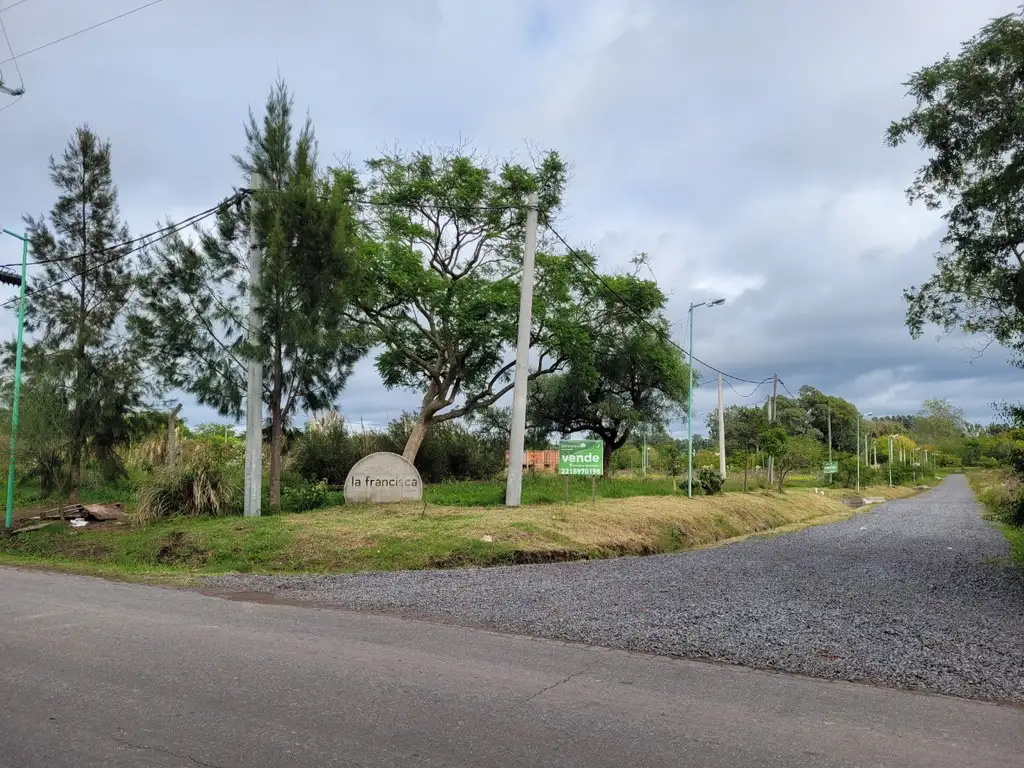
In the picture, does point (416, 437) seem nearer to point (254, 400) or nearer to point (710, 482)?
point (254, 400)

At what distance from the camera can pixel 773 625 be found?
7.98 metres

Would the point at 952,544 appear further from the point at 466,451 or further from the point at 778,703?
the point at 466,451

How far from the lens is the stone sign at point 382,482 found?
61.3 ft

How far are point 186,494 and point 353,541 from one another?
19.6 feet

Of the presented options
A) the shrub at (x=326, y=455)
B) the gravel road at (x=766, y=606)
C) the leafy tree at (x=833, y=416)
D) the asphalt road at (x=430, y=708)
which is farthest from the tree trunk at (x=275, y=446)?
the leafy tree at (x=833, y=416)

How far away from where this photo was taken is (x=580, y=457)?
20.0m

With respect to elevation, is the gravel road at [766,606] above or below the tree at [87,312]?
below

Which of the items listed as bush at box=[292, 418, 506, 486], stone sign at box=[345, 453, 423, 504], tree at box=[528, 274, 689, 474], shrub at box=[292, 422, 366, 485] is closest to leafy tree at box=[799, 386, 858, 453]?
tree at box=[528, 274, 689, 474]

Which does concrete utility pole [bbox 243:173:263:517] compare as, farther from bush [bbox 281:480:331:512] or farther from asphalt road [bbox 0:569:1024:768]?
asphalt road [bbox 0:569:1024:768]

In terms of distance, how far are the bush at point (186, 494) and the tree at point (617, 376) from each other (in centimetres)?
1328

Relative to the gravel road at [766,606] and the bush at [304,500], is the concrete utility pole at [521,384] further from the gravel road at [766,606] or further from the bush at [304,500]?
the gravel road at [766,606]

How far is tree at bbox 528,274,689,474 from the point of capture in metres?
29.2

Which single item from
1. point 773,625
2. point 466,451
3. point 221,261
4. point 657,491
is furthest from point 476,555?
point 466,451

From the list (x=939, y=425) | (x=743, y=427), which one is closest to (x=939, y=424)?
(x=939, y=425)
